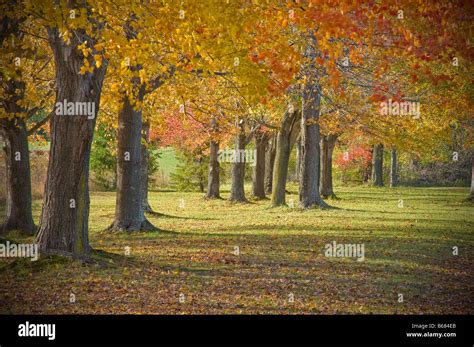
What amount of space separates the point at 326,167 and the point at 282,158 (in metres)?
10.6

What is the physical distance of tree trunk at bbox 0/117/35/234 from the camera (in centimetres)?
1973

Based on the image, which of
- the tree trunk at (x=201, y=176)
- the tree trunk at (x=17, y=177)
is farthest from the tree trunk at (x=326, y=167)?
the tree trunk at (x=17, y=177)

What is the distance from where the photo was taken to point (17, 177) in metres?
19.8

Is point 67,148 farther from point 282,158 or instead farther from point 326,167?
point 326,167

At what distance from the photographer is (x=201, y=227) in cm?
2406

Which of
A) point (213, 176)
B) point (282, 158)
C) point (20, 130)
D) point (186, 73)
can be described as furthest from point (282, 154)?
point (186, 73)

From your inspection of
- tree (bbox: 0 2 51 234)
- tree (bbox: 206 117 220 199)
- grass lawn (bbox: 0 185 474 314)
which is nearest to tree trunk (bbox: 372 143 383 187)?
tree (bbox: 206 117 220 199)

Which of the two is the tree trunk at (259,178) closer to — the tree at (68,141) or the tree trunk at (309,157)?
the tree trunk at (309,157)

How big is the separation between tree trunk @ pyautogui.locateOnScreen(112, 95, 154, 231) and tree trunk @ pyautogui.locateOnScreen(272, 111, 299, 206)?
429 inches

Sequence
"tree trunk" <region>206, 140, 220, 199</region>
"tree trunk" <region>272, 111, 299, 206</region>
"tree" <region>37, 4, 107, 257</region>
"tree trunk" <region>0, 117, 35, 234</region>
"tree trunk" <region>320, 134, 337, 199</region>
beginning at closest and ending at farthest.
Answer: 1. "tree" <region>37, 4, 107, 257</region>
2. "tree trunk" <region>0, 117, 35, 234</region>
3. "tree trunk" <region>272, 111, 299, 206</region>
4. "tree trunk" <region>206, 140, 220, 199</region>
5. "tree trunk" <region>320, 134, 337, 199</region>

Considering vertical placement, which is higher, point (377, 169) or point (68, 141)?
point (68, 141)

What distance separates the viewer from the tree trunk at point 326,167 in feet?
128

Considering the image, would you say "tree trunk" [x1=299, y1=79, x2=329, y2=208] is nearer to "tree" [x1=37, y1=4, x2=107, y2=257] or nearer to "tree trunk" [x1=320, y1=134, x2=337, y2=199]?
"tree trunk" [x1=320, y1=134, x2=337, y2=199]

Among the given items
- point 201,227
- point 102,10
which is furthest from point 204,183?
point 102,10
